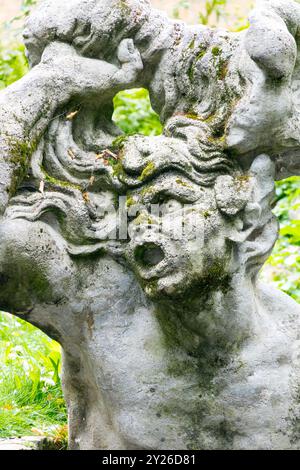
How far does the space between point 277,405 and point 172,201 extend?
668mm

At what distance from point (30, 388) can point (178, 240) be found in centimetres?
184

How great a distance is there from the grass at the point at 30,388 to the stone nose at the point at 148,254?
1.18 m

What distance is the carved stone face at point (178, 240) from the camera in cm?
234

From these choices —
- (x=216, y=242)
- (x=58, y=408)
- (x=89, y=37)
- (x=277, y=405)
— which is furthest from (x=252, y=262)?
(x=58, y=408)

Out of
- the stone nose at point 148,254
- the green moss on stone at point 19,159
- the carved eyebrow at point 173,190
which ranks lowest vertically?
the stone nose at point 148,254

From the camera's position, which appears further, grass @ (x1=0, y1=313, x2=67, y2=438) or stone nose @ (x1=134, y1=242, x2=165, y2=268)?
grass @ (x1=0, y1=313, x2=67, y2=438)

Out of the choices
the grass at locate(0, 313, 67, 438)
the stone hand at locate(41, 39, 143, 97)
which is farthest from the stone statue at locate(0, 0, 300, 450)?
the grass at locate(0, 313, 67, 438)

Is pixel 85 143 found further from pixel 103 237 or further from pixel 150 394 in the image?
pixel 150 394

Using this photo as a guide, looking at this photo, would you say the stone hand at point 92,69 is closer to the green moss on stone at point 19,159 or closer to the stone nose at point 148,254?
the green moss on stone at point 19,159

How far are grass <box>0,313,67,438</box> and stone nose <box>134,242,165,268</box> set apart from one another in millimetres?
1183

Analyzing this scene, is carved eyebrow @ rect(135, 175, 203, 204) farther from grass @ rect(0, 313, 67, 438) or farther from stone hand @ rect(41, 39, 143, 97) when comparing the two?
grass @ rect(0, 313, 67, 438)

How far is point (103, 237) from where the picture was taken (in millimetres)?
2520

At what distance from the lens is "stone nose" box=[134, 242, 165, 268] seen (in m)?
2.38

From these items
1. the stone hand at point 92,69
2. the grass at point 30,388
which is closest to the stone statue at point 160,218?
the stone hand at point 92,69
